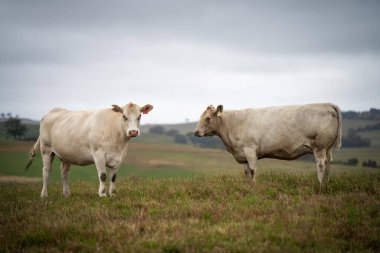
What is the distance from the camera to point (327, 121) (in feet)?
40.3

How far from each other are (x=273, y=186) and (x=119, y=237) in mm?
5854

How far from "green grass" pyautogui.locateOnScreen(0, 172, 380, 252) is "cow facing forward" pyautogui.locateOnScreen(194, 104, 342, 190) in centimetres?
175

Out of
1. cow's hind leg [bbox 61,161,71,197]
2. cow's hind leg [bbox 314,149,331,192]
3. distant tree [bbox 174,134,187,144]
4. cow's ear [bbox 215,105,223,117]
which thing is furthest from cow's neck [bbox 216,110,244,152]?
distant tree [bbox 174,134,187,144]

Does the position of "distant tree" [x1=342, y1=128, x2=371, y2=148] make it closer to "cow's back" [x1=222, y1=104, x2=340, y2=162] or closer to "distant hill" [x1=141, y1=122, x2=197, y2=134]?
"distant hill" [x1=141, y1=122, x2=197, y2=134]

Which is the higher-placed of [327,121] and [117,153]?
[327,121]

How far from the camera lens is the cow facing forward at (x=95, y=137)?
11234mm

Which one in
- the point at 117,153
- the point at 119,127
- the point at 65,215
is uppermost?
the point at 119,127

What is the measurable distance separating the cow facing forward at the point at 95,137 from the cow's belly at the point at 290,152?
4.37 metres

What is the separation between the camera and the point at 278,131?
12914 millimetres

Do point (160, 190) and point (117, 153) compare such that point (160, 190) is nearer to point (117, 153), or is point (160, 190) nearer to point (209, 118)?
point (117, 153)

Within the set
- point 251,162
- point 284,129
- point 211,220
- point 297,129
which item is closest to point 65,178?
point 251,162

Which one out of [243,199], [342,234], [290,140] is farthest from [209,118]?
[342,234]

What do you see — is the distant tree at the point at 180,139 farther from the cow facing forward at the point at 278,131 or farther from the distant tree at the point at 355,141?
the cow facing forward at the point at 278,131

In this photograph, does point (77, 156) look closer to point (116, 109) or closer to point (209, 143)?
point (116, 109)
